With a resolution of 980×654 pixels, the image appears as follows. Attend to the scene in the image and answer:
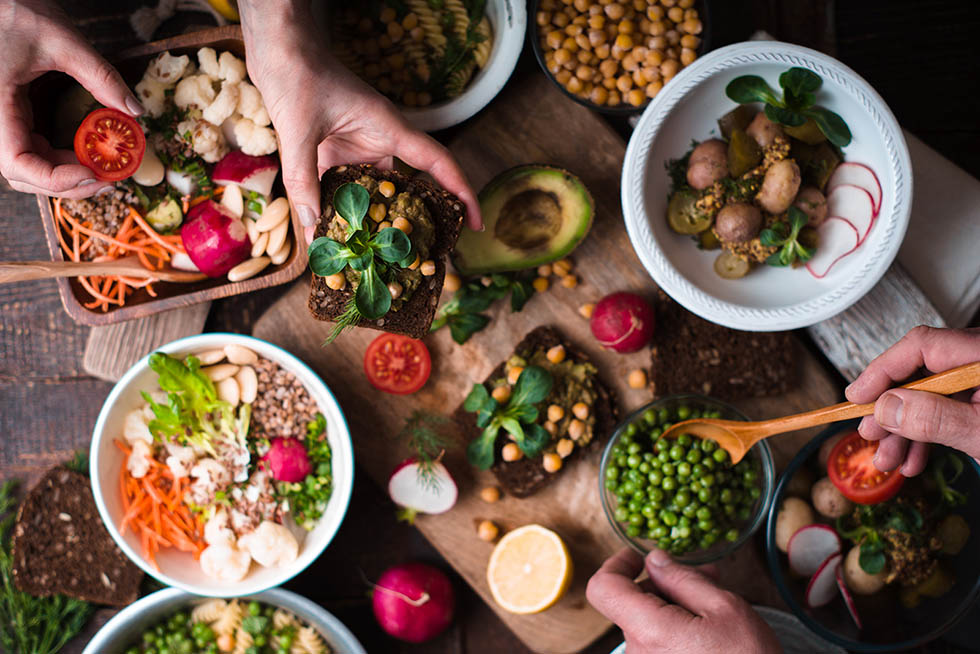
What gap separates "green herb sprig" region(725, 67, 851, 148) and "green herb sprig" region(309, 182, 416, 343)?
3.18ft

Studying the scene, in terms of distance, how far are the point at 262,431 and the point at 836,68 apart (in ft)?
6.07

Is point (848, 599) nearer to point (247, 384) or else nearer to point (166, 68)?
point (247, 384)

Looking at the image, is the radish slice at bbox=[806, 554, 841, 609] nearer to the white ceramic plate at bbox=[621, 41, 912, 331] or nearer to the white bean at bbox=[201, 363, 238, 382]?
the white ceramic plate at bbox=[621, 41, 912, 331]

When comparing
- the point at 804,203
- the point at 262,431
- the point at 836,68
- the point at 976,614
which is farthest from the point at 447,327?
the point at 976,614

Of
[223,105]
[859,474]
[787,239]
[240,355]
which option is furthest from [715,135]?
[240,355]

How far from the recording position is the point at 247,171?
1.99 meters

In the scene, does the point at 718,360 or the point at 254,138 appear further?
the point at 718,360

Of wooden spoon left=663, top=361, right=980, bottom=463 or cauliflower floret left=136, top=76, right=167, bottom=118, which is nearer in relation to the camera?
wooden spoon left=663, top=361, right=980, bottom=463

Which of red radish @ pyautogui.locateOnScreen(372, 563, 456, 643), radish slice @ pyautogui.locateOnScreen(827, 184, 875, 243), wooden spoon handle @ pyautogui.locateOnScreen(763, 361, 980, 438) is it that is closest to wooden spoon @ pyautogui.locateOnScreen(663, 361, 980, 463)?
wooden spoon handle @ pyautogui.locateOnScreen(763, 361, 980, 438)

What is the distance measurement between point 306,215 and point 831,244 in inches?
54.6

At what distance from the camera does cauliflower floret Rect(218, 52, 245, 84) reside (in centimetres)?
197

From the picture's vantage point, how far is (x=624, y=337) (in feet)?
6.85

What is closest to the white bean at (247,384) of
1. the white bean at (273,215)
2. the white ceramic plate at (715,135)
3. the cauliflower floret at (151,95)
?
the white bean at (273,215)

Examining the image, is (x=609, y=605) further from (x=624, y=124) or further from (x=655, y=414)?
(x=624, y=124)
